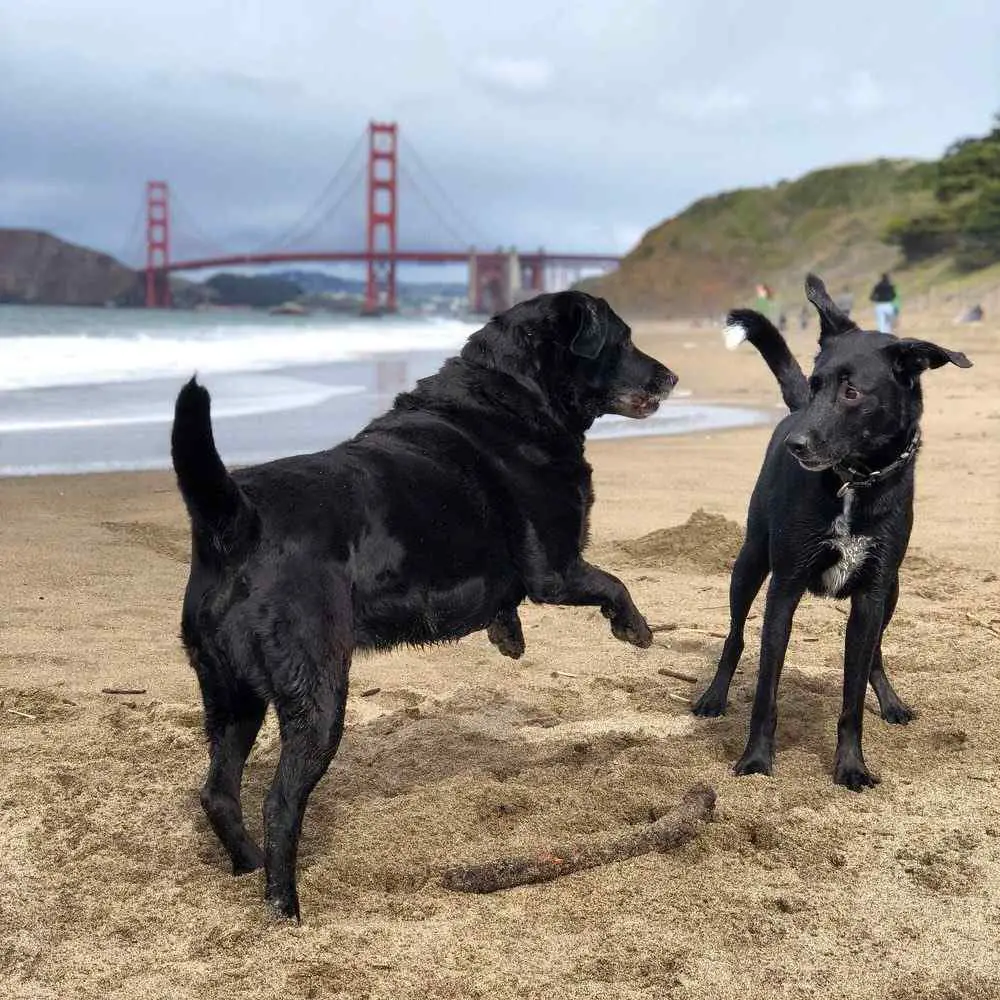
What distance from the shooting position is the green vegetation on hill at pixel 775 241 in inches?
2436

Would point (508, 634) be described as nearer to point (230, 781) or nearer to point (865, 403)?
point (230, 781)

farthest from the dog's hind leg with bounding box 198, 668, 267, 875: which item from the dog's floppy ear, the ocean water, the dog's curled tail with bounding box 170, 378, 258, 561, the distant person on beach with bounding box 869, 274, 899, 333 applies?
the distant person on beach with bounding box 869, 274, 899, 333

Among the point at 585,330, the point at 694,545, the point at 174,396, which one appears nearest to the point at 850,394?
the point at 585,330

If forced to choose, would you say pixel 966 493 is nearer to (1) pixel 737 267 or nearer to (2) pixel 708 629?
(2) pixel 708 629

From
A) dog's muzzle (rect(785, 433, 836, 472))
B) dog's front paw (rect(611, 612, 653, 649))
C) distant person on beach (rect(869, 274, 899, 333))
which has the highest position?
distant person on beach (rect(869, 274, 899, 333))

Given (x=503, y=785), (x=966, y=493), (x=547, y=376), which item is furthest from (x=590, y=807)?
(x=966, y=493)

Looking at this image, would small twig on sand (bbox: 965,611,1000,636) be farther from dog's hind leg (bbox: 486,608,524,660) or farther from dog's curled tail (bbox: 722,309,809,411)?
dog's hind leg (bbox: 486,608,524,660)

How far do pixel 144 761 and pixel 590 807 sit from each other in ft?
4.52

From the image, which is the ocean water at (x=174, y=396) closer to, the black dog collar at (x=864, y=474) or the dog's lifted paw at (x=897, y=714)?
the dog's lifted paw at (x=897, y=714)

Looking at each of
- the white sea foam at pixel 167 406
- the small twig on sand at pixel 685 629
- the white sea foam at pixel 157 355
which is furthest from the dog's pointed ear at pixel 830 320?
the white sea foam at pixel 157 355

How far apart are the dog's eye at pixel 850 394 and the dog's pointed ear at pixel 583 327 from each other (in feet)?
2.35

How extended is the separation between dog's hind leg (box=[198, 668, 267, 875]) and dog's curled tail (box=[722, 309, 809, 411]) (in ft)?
7.11

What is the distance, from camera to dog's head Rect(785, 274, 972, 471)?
3.25 metres

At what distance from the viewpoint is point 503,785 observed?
3371 millimetres
